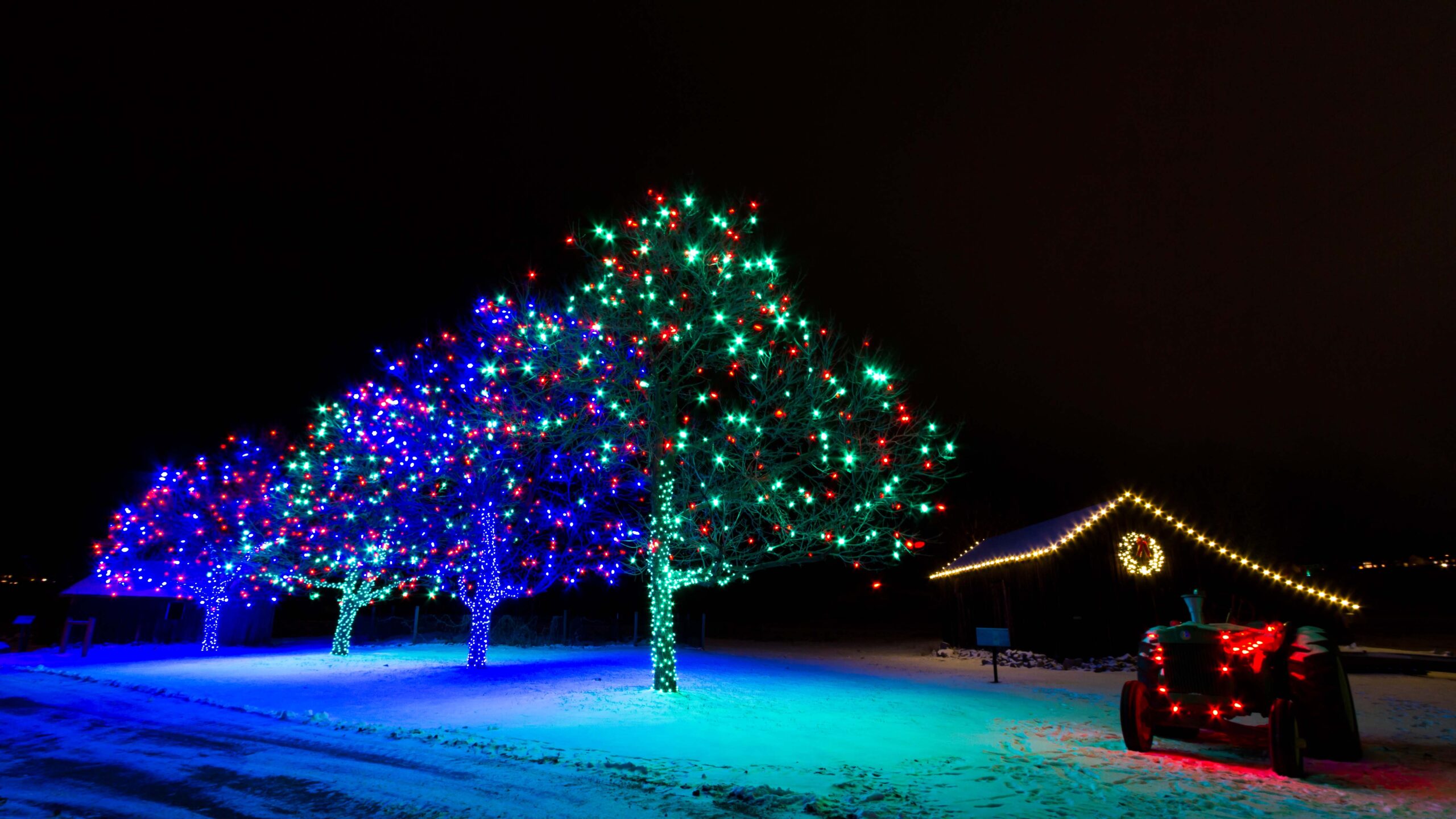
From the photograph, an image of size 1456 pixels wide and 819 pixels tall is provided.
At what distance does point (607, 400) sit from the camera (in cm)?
1366

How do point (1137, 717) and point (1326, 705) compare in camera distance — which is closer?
point (1326, 705)

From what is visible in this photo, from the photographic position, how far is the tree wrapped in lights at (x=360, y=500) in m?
17.9

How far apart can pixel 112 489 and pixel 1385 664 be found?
47140 mm

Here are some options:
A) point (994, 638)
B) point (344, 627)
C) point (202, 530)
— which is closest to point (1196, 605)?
point (994, 638)

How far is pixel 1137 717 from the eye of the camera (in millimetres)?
8094

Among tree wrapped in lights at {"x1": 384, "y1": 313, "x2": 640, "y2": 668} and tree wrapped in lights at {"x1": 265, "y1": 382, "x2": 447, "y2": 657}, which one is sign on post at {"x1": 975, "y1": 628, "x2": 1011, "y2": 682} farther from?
tree wrapped in lights at {"x1": 265, "y1": 382, "x2": 447, "y2": 657}

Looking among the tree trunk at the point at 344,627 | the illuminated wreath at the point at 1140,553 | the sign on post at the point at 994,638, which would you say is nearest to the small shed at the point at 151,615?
the tree trunk at the point at 344,627

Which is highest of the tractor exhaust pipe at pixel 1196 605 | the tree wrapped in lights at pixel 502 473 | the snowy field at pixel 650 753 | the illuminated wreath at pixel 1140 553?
the tree wrapped in lights at pixel 502 473

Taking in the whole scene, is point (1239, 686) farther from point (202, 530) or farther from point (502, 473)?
point (202, 530)

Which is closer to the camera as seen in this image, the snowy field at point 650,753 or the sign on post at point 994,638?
the snowy field at point 650,753

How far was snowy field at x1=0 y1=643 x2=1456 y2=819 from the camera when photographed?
19.6ft

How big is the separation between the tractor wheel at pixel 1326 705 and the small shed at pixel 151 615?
29.3 meters

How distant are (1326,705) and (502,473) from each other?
1455 centimetres

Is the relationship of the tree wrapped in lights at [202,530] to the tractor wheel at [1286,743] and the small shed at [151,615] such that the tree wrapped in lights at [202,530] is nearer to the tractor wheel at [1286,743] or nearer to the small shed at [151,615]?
the small shed at [151,615]
